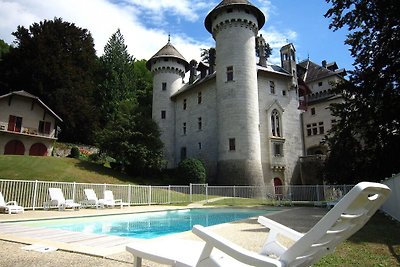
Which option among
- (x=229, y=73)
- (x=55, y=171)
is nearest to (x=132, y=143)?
(x=55, y=171)

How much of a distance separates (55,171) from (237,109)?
16.7m

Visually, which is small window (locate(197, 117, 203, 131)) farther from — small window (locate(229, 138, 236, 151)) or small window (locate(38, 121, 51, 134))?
small window (locate(38, 121, 51, 134))

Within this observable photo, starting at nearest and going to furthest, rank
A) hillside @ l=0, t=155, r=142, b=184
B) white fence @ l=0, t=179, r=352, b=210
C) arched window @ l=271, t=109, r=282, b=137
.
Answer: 1. white fence @ l=0, t=179, r=352, b=210
2. hillside @ l=0, t=155, r=142, b=184
3. arched window @ l=271, t=109, r=282, b=137

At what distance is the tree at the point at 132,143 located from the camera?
25.6 m

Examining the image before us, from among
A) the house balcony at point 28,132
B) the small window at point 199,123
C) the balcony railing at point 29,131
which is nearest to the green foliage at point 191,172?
the small window at point 199,123

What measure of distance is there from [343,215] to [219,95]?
1102 inches

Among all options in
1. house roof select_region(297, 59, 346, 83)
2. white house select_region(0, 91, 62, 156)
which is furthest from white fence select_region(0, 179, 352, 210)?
house roof select_region(297, 59, 346, 83)

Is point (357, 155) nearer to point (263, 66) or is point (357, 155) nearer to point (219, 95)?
point (219, 95)

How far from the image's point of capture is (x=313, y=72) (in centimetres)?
4088

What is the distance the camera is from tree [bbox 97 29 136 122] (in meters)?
41.1

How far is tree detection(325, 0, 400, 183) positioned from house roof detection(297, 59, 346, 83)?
26.4m

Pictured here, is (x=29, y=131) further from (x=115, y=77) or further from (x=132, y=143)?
(x=115, y=77)

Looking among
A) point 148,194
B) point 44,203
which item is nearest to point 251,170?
point 148,194

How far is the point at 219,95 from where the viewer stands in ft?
97.4
